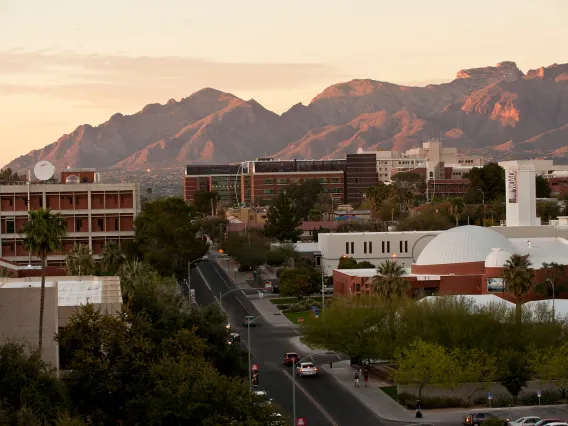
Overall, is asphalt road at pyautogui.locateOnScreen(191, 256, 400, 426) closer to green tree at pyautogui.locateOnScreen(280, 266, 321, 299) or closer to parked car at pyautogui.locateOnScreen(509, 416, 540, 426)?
parked car at pyautogui.locateOnScreen(509, 416, 540, 426)

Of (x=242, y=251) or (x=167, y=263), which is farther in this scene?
(x=242, y=251)

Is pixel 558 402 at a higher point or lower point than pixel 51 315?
lower

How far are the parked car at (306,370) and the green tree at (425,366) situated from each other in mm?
8256

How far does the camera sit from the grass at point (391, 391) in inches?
2589

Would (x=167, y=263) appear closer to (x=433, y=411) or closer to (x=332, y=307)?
(x=332, y=307)

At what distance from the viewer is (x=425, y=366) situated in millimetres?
64188

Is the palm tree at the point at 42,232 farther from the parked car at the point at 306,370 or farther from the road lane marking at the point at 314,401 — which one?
the parked car at the point at 306,370

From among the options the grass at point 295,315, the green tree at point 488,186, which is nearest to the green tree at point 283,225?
the green tree at point 488,186

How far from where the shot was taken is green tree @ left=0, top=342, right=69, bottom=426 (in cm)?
4150

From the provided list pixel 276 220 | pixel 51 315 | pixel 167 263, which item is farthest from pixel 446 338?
pixel 276 220

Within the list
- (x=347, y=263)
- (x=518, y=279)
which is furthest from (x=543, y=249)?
(x=518, y=279)

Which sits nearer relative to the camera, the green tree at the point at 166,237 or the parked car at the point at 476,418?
the parked car at the point at 476,418

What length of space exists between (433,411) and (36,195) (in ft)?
166

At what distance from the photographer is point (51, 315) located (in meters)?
48.1
